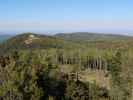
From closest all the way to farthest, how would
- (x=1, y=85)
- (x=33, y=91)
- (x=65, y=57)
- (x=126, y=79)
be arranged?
1. (x=1, y=85)
2. (x=33, y=91)
3. (x=126, y=79)
4. (x=65, y=57)

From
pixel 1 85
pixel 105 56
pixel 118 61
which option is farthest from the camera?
pixel 105 56

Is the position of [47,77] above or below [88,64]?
above

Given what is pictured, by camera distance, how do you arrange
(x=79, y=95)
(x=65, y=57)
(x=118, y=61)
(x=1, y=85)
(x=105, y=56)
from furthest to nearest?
(x=65, y=57)
(x=105, y=56)
(x=118, y=61)
(x=79, y=95)
(x=1, y=85)

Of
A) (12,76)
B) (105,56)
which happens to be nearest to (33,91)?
(12,76)

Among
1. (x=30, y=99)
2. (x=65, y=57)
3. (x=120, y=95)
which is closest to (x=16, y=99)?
(x=30, y=99)

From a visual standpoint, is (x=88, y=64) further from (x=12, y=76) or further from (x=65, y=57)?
(x=12, y=76)

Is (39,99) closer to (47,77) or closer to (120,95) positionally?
(47,77)

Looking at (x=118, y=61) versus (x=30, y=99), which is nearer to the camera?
(x=30, y=99)

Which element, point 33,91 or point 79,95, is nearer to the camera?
point 33,91

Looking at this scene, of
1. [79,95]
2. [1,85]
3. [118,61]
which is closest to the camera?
[1,85]
